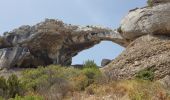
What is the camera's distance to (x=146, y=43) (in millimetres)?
23203

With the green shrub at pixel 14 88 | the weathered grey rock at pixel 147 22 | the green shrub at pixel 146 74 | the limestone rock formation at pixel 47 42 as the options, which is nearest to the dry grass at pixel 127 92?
the green shrub at pixel 146 74

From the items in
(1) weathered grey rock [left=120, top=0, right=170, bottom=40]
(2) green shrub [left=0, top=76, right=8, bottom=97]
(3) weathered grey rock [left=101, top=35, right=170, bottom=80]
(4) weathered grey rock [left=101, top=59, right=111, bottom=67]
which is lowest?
(2) green shrub [left=0, top=76, right=8, bottom=97]

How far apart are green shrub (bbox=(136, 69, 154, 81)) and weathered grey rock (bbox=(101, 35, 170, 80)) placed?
0.17 meters

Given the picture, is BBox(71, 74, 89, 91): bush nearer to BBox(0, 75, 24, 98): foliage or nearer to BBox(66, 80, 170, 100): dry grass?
BBox(66, 80, 170, 100): dry grass

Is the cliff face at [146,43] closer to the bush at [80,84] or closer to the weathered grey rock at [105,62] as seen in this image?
the bush at [80,84]

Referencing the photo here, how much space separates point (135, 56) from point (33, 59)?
617 inches

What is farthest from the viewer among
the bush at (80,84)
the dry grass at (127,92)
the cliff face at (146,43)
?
the cliff face at (146,43)

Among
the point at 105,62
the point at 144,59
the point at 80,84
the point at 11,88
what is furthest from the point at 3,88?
the point at 105,62

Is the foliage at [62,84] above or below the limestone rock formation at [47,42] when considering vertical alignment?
below

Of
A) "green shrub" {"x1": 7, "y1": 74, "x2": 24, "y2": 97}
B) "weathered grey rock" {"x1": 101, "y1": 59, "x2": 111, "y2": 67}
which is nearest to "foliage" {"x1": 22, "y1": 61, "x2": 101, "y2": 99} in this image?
"green shrub" {"x1": 7, "y1": 74, "x2": 24, "y2": 97}

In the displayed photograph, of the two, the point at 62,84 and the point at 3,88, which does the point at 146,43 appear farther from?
the point at 3,88

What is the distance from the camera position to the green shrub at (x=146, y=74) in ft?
63.7

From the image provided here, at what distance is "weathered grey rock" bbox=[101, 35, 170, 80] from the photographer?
20.2 metres

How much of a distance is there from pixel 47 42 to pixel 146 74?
17.6 meters
